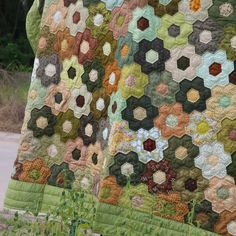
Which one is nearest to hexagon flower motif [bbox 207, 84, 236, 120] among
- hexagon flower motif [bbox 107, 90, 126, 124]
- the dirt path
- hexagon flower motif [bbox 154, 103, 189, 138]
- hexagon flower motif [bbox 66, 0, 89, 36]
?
hexagon flower motif [bbox 154, 103, 189, 138]

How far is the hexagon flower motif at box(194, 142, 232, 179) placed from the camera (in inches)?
127

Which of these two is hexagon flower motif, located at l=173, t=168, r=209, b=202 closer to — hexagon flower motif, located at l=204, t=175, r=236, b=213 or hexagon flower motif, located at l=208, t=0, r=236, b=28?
hexagon flower motif, located at l=204, t=175, r=236, b=213

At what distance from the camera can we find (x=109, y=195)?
3.39 m

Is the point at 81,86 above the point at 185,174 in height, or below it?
above

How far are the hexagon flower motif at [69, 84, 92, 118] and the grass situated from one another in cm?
641

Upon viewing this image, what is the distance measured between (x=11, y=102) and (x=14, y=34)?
9754 millimetres

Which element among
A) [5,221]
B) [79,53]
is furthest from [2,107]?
[79,53]

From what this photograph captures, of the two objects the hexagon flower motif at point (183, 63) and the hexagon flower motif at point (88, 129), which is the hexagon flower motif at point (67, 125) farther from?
the hexagon flower motif at point (183, 63)

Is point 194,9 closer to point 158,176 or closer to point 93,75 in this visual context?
point 93,75

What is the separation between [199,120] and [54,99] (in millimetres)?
722

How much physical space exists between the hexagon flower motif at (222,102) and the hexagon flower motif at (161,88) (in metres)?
0.15

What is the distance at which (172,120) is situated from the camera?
3.33 meters

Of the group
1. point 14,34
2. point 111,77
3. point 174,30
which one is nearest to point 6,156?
point 111,77

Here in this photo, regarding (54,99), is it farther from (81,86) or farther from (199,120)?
(199,120)
